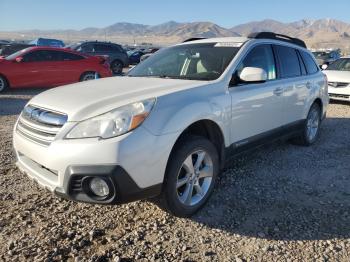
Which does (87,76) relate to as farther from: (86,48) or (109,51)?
(109,51)

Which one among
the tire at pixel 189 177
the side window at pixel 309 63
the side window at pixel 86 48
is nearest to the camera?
the tire at pixel 189 177

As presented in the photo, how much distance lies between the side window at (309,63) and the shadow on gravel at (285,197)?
4.12 ft

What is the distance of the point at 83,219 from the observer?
3566 mm

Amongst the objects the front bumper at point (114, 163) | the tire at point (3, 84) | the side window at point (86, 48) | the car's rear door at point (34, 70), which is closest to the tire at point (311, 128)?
the front bumper at point (114, 163)

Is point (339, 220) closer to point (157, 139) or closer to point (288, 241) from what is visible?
point (288, 241)

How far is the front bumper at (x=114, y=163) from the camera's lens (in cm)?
288

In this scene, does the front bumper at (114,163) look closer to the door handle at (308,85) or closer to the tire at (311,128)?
the door handle at (308,85)

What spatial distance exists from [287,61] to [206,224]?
111 inches

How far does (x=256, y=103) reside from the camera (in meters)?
4.31

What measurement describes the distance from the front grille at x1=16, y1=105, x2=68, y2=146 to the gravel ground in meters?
0.82

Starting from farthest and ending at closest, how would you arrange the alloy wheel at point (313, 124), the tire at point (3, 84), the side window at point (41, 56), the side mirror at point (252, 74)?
the side window at point (41, 56)
the tire at point (3, 84)
the alloy wheel at point (313, 124)
the side mirror at point (252, 74)

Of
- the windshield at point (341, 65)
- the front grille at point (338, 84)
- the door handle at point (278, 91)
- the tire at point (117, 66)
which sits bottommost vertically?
the tire at point (117, 66)

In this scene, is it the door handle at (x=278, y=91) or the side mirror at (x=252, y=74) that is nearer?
the side mirror at (x=252, y=74)

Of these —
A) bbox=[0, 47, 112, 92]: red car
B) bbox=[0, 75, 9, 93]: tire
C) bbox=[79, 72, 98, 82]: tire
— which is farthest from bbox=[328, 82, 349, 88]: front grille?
bbox=[0, 75, 9, 93]: tire
